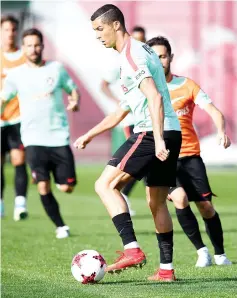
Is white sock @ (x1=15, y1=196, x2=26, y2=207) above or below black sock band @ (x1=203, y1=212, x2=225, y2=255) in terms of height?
below

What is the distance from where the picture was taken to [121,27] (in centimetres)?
715

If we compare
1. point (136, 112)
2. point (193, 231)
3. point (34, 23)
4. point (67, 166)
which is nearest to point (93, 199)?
point (67, 166)

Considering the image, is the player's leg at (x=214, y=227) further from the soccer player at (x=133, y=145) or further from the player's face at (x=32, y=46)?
the player's face at (x=32, y=46)

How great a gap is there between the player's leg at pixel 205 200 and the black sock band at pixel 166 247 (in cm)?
124

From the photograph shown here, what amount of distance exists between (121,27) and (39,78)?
3.84 meters

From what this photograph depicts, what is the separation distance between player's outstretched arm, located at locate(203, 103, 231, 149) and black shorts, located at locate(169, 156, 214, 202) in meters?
0.65

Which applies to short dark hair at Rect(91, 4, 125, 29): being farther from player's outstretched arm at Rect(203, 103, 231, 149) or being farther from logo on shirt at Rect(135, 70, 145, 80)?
player's outstretched arm at Rect(203, 103, 231, 149)

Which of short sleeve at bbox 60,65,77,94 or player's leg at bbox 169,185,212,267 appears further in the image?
short sleeve at bbox 60,65,77,94

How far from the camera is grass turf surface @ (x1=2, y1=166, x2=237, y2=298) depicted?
22.6 feet

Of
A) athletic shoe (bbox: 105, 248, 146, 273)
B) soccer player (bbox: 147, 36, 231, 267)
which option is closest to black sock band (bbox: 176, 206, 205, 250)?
soccer player (bbox: 147, 36, 231, 267)

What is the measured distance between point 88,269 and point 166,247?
64 cm

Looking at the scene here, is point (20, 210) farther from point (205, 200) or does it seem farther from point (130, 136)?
point (130, 136)

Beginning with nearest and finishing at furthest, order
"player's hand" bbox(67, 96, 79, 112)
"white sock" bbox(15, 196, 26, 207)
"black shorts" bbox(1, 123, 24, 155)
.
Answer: "player's hand" bbox(67, 96, 79, 112) → "white sock" bbox(15, 196, 26, 207) → "black shorts" bbox(1, 123, 24, 155)

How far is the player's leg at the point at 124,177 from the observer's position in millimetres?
7074
